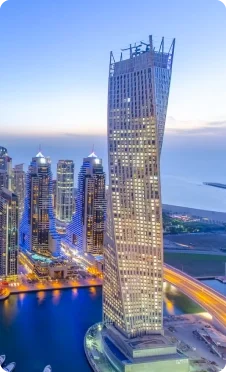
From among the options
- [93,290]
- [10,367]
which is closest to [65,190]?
[93,290]

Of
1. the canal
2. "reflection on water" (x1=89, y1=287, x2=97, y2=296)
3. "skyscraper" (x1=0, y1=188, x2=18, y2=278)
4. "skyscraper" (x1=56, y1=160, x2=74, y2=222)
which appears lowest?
the canal

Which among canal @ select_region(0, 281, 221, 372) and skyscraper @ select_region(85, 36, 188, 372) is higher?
skyscraper @ select_region(85, 36, 188, 372)

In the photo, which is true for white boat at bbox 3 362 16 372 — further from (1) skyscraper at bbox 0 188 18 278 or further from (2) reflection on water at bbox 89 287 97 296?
(1) skyscraper at bbox 0 188 18 278

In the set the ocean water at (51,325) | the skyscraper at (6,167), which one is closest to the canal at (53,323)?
the ocean water at (51,325)

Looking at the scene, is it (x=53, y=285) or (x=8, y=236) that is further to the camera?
(x=8, y=236)

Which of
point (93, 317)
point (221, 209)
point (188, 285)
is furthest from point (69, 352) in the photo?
point (221, 209)

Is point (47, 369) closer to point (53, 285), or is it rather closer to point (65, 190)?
point (53, 285)

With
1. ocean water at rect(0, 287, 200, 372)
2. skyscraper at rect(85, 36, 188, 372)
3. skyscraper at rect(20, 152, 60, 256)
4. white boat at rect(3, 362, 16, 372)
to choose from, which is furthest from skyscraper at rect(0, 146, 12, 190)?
white boat at rect(3, 362, 16, 372)
